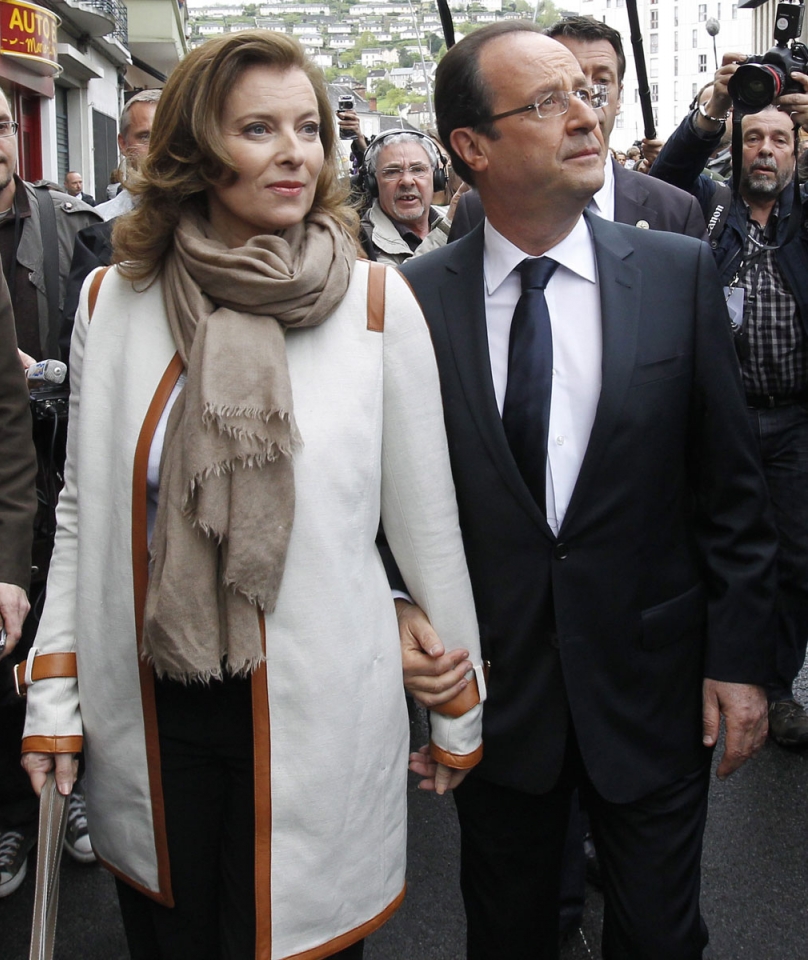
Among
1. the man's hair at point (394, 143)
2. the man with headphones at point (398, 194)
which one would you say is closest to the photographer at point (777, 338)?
the man with headphones at point (398, 194)

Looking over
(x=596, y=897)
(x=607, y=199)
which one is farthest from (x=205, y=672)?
(x=607, y=199)

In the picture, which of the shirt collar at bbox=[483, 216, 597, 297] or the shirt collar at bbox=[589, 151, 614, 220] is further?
the shirt collar at bbox=[589, 151, 614, 220]

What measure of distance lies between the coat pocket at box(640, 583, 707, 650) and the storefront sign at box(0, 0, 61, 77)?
1671 cm

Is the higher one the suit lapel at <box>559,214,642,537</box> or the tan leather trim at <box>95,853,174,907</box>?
the suit lapel at <box>559,214,642,537</box>

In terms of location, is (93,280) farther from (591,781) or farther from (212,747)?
(591,781)

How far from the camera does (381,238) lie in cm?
550

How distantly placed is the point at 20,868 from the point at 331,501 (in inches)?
84.1

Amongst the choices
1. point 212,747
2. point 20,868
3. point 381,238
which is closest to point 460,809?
point 212,747

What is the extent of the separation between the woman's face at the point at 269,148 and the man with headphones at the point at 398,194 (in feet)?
→ 11.0

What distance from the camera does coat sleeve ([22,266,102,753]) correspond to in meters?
2.09

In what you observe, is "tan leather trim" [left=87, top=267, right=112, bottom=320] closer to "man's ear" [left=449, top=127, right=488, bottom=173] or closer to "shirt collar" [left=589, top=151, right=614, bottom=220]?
"man's ear" [left=449, top=127, right=488, bottom=173]

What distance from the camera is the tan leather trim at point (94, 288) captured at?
216cm

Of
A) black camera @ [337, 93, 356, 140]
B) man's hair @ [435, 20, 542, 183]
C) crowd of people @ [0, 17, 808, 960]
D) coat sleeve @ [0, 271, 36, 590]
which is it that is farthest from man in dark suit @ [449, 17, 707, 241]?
black camera @ [337, 93, 356, 140]

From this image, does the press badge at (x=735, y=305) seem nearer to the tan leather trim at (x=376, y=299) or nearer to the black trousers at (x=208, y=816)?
the tan leather trim at (x=376, y=299)
